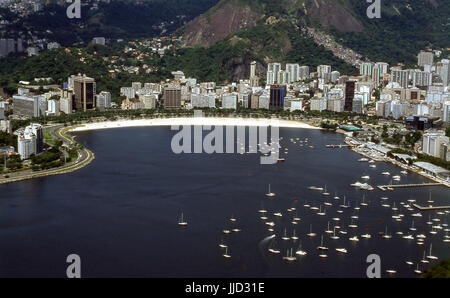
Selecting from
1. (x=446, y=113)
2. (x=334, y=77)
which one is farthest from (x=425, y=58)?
(x=446, y=113)

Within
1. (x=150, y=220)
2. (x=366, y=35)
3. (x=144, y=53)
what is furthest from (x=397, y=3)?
(x=150, y=220)

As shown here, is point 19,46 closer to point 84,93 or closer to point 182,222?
point 84,93

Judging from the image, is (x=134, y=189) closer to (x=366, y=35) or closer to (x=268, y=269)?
(x=268, y=269)

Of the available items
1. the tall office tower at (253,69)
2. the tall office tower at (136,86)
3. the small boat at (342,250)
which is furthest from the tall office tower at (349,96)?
the small boat at (342,250)

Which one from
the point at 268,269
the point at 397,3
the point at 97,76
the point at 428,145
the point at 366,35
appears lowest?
the point at 268,269

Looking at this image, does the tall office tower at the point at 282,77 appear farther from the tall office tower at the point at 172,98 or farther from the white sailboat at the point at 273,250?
the white sailboat at the point at 273,250

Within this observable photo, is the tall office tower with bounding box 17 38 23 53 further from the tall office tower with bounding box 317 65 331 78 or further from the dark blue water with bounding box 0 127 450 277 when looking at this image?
the dark blue water with bounding box 0 127 450 277
